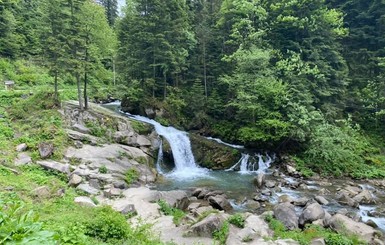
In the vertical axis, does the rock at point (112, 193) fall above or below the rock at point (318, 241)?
below

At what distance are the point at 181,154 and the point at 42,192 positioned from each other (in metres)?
11.1

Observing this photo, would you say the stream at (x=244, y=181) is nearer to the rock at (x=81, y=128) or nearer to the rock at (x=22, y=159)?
the rock at (x=81, y=128)

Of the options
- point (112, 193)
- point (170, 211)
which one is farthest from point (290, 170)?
point (112, 193)

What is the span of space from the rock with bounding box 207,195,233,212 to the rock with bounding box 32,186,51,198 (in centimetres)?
724

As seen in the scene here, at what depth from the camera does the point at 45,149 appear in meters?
15.8

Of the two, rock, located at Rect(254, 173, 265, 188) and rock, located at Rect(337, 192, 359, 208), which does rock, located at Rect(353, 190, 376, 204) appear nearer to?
rock, located at Rect(337, 192, 359, 208)

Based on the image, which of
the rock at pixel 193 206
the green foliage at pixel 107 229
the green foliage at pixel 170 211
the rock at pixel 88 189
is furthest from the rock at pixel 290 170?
the green foliage at pixel 107 229

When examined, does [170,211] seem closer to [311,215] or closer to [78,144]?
[311,215]

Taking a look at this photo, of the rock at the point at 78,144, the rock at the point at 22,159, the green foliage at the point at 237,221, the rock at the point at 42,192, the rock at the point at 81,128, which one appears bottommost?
the green foliage at the point at 237,221

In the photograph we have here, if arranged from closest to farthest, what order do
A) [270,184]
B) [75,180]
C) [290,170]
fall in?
[75,180] < [270,184] < [290,170]

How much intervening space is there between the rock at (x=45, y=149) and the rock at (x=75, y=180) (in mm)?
2477

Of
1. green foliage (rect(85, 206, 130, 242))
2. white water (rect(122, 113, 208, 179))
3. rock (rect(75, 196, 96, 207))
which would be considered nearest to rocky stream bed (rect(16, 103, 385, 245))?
rock (rect(75, 196, 96, 207))

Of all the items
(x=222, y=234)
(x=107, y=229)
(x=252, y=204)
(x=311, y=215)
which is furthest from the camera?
(x=252, y=204)

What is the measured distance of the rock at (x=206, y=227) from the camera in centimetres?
1034
